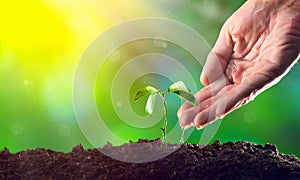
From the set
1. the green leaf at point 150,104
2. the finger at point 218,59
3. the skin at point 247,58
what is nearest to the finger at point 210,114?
the skin at point 247,58

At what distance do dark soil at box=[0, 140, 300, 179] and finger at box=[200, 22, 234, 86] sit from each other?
357 millimetres

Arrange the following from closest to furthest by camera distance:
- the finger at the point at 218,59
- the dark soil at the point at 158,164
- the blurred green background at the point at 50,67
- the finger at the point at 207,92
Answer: the dark soil at the point at 158,164 → the finger at the point at 207,92 → the finger at the point at 218,59 → the blurred green background at the point at 50,67

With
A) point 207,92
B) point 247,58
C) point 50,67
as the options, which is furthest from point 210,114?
point 50,67

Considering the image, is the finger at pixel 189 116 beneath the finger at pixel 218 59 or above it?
beneath

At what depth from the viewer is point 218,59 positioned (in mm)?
1362

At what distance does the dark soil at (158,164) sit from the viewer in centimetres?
86

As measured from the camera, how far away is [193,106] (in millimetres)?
1126

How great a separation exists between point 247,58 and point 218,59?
95 millimetres

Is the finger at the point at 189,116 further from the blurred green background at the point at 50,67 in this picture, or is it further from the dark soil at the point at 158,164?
the blurred green background at the point at 50,67

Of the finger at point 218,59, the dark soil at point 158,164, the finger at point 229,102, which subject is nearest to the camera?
the dark soil at point 158,164

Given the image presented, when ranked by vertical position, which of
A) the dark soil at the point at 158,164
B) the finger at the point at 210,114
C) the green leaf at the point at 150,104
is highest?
the green leaf at the point at 150,104

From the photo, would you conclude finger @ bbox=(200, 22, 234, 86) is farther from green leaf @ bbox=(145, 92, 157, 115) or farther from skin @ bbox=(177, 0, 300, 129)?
green leaf @ bbox=(145, 92, 157, 115)

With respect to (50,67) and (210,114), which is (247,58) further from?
(50,67)

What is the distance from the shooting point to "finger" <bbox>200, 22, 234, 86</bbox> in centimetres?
134
